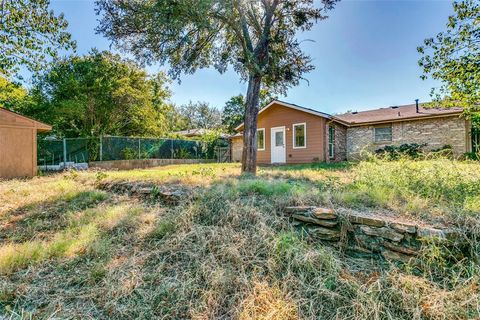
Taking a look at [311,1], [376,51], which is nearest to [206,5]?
[311,1]

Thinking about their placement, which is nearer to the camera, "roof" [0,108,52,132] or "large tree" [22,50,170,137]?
"roof" [0,108,52,132]

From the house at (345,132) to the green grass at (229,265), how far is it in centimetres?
875

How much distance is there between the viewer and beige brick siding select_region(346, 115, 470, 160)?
37.4 feet

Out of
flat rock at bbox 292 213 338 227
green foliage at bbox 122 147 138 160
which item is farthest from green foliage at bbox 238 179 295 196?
green foliage at bbox 122 147 138 160

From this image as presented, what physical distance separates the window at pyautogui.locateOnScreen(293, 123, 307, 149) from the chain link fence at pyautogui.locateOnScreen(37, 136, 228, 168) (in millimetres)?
7162

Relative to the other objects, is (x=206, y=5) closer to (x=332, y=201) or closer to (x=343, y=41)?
→ (x=332, y=201)

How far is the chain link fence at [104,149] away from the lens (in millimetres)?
11883

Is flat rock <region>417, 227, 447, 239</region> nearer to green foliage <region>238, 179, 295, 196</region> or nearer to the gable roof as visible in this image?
green foliage <region>238, 179, 295, 196</region>

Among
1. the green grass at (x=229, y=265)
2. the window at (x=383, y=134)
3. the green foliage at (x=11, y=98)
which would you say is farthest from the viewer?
the window at (x=383, y=134)

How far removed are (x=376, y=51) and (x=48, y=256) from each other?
37.7ft

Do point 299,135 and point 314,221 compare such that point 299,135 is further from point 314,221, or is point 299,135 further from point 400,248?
point 400,248

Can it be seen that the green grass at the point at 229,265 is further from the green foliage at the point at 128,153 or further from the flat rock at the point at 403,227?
the green foliage at the point at 128,153

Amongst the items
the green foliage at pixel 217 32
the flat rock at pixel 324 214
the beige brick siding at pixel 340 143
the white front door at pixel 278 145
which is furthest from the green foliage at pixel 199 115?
the flat rock at pixel 324 214

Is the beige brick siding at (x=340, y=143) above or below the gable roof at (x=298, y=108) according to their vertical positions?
below
